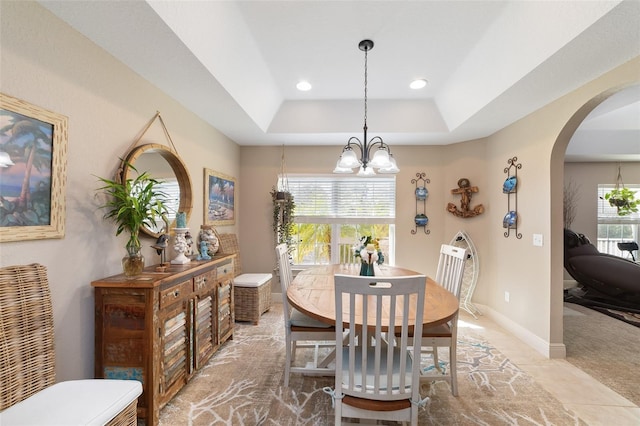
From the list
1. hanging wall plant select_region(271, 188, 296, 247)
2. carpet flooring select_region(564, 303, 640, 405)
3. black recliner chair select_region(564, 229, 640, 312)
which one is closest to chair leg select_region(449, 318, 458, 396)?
carpet flooring select_region(564, 303, 640, 405)

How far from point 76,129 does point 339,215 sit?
324cm

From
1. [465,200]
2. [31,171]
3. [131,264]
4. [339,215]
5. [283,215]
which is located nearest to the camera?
[31,171]

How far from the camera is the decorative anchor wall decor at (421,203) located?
4.10 metres

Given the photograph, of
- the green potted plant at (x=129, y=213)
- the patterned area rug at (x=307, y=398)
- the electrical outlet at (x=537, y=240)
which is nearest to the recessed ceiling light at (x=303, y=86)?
the green potted plant at (x=129, y=213)

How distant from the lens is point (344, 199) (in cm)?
428

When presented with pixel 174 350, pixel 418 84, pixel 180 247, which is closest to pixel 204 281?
pixel 180 247

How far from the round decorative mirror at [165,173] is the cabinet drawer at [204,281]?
1.78 ft

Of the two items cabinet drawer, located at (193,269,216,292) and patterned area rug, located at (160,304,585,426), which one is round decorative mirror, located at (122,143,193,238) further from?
patterned area rug, located at (160,304,585,426)

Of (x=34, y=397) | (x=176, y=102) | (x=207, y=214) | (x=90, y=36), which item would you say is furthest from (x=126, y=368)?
(x=176, y=102)

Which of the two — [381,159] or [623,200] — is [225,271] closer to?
[381,159]

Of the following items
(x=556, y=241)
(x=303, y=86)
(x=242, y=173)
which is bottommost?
(x=556, y=241)

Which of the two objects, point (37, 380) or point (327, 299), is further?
point (327, 299)

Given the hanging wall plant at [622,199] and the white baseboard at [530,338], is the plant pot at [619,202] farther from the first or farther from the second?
the white baseboard at [530,338]

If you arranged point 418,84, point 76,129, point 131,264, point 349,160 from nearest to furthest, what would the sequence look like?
point 76,129 → point 131,264 → point 349,160 → point 418,84
